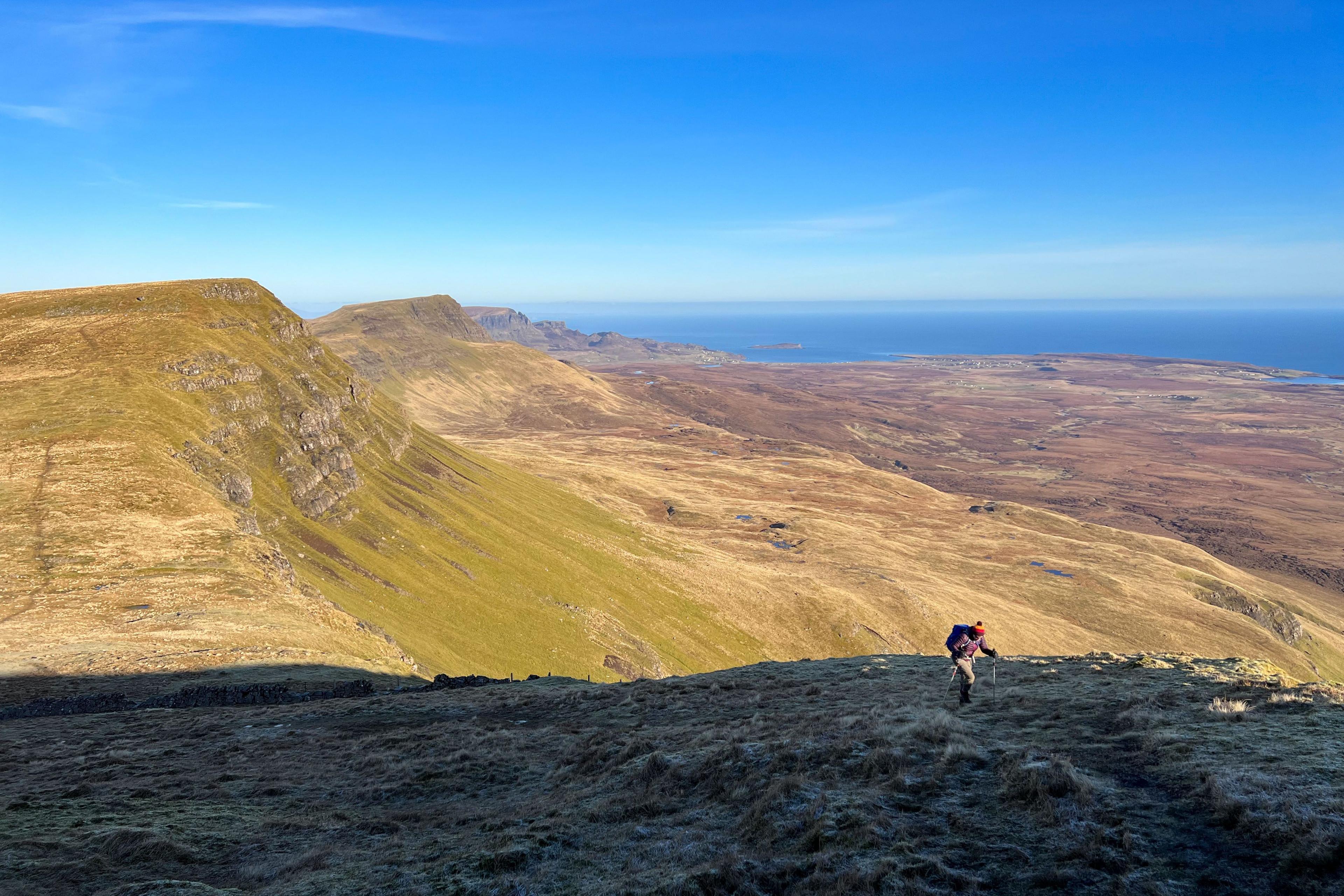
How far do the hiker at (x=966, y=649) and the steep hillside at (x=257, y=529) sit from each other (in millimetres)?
37030

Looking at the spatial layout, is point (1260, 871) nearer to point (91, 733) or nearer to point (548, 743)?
point (548, 743)

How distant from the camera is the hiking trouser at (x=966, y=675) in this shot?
22516 mm

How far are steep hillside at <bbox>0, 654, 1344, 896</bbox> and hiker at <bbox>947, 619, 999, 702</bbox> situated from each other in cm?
98

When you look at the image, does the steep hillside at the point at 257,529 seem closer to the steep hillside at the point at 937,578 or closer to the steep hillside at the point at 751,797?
the steep hillside at the point at 937,578

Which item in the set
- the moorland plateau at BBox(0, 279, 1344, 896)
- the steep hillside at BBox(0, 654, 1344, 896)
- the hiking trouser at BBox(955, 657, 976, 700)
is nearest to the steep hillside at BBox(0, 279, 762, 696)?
the moorland plateau at BBox(0, 279, 1344, 896)

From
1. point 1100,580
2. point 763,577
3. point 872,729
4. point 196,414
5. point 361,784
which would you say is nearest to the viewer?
point 872,729

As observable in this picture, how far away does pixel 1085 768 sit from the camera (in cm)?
1560

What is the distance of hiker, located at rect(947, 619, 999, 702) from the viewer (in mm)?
22188

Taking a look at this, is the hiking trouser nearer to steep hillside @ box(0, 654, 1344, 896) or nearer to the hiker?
the hiker

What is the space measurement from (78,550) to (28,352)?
55921 millimetres

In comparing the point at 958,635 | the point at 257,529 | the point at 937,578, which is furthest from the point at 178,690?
the point at 937,578

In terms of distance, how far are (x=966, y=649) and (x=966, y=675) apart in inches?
40.2

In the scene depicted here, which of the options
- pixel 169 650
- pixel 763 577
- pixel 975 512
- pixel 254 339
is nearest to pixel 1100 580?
pixel 975 512

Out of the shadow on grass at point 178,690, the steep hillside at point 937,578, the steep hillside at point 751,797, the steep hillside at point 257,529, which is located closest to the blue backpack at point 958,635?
the steep hillside at point 751,797
